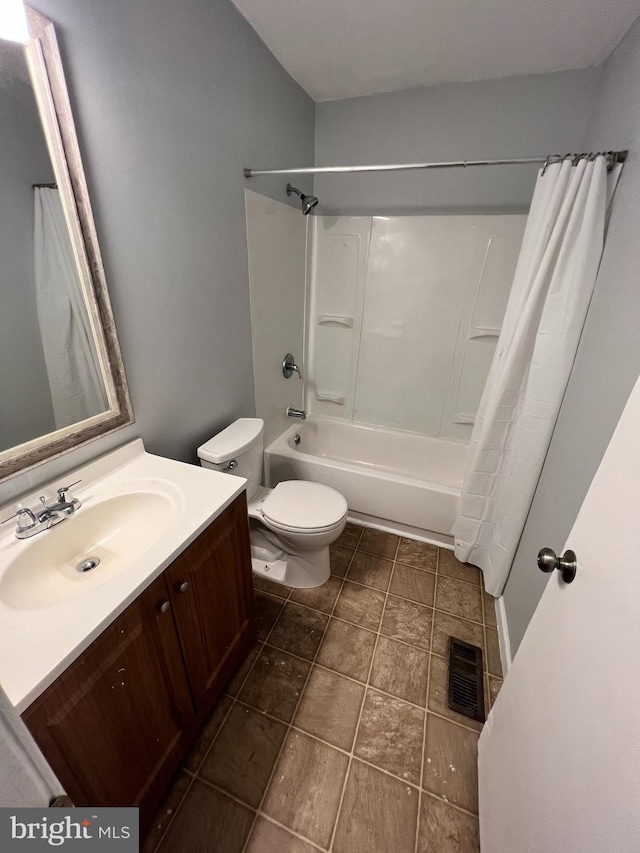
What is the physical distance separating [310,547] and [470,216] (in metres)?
2.01

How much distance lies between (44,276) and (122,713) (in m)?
1.13

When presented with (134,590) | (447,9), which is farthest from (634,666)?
(447,9)

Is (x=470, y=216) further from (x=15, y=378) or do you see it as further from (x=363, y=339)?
(x=15, y=378)

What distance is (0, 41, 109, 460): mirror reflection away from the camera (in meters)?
0.82

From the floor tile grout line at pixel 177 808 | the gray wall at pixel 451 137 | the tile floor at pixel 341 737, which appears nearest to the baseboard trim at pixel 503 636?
the tile floor at pixel 341 737

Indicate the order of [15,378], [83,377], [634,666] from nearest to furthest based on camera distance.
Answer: [634,666]
[15,378]
[83,377]

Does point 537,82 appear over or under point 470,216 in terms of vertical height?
over

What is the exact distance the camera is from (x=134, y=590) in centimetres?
76

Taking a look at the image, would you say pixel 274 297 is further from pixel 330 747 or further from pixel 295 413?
Result: pixel 330 747

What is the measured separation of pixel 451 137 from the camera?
1.83m

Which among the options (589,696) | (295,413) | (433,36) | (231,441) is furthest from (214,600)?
(433,36)

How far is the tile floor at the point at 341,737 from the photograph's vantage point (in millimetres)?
996

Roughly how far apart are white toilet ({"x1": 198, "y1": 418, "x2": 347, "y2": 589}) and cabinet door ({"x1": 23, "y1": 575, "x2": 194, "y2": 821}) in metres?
0.66

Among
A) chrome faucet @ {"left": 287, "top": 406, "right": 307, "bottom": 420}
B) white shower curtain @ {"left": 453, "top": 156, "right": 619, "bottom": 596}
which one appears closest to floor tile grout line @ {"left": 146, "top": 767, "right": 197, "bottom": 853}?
white shower curtain @ {"left": 453, "top": 156, "right": 619, "bottom": 596}
